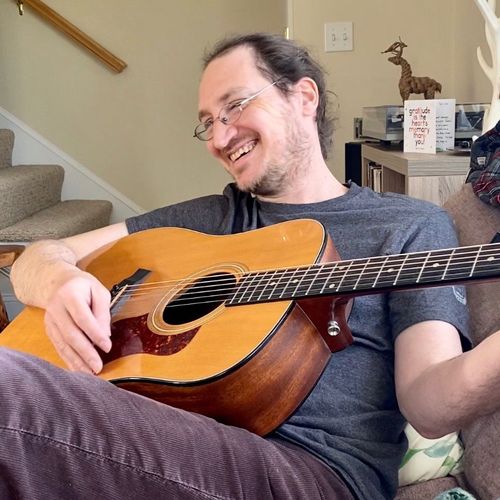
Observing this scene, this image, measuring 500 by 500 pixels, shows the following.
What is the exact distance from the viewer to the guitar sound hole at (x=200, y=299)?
102 centimetres

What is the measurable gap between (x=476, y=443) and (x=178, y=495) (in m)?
0.54

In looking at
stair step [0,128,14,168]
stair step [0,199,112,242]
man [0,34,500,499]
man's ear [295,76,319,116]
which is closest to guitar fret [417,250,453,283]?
man [0,34,500,499]

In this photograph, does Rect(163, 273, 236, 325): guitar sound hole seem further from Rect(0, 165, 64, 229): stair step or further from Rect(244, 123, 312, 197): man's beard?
Rect(0, 165, 64, 229): stair step

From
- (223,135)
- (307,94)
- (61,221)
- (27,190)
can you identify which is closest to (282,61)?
(307,94)

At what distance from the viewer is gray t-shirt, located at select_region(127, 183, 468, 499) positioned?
3.20 feet

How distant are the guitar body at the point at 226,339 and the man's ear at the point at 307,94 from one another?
34 centimetres

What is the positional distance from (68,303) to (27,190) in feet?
7.02

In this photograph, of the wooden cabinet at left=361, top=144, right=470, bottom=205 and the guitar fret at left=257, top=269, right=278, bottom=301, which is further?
the wooden cabinet at left=361, top=144, right=470, bottom=205

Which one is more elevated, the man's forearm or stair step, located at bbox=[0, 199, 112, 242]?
the man's forearm

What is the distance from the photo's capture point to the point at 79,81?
341cm

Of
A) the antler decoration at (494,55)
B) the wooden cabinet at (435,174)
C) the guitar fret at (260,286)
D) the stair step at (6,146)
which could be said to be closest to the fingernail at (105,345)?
the guitar fret at (260,286)

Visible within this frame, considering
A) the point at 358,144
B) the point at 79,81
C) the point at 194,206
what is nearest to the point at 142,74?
the point at 79,81

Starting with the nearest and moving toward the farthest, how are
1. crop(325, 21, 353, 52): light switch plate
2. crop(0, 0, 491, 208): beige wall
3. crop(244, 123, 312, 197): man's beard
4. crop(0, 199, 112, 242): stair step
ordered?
crop(244, 123, 312, 197): man's beard
crop(325, 21, 353, 52): light switch plate
crop(0, 199, 112, 242): stair step
crop(0, 0, 491, 208): beige wall

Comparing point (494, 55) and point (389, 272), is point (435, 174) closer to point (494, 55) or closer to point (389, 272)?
point (494, 55)
